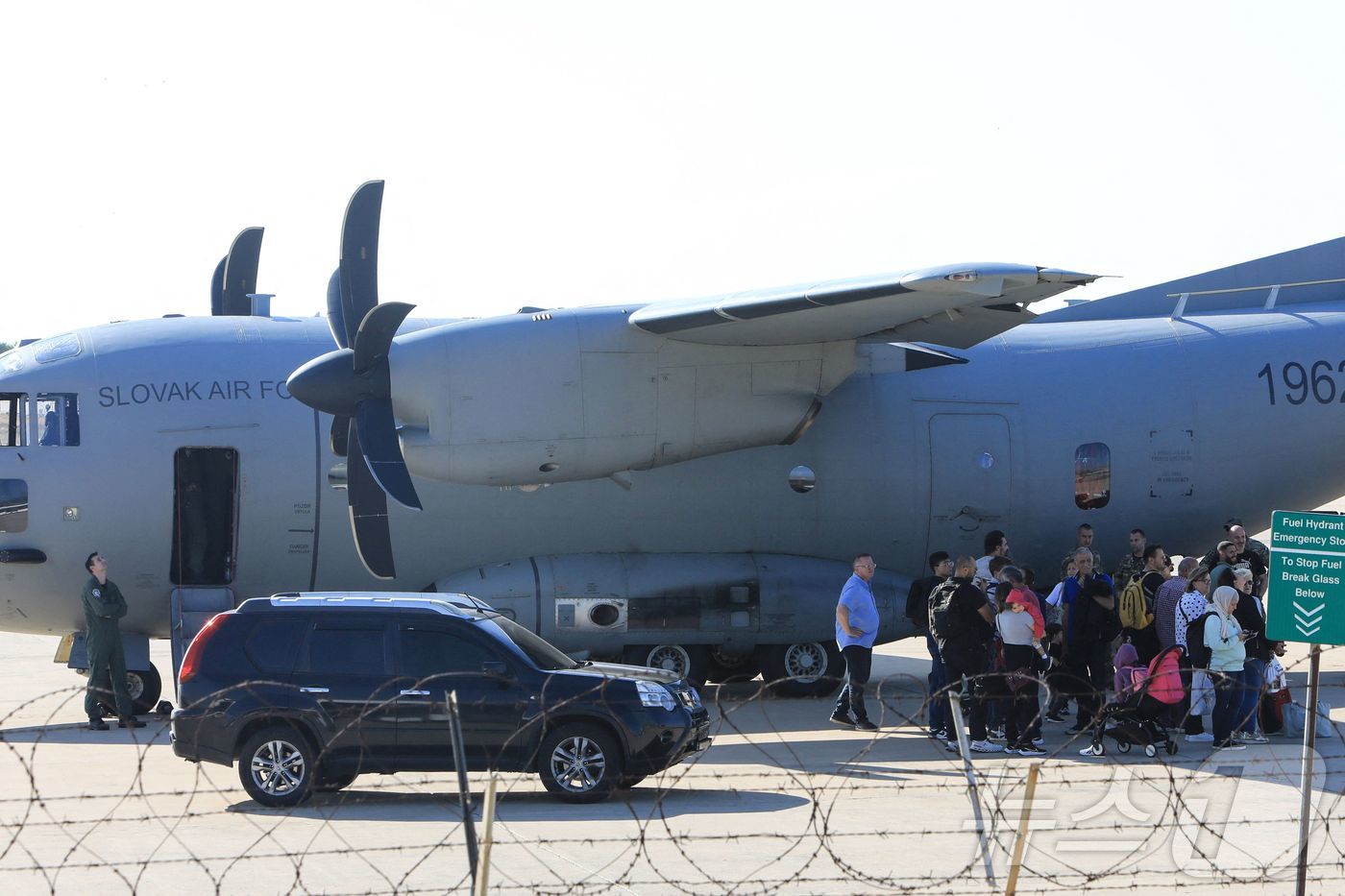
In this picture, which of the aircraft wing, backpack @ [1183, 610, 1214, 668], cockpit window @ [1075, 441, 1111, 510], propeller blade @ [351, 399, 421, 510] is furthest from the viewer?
cockpit window @ [1075, 441, 1111, 510]

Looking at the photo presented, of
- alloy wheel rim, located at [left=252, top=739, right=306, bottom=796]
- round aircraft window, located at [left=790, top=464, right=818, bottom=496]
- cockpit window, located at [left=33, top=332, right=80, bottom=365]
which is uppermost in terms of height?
cockpit window, located at [left=33, top=332, right=80, bottom=365]

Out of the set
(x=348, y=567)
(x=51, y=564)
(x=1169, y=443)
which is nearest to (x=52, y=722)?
(x=51, y=564)

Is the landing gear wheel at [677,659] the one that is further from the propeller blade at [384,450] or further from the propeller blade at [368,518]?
the propeller blade at [384,450]

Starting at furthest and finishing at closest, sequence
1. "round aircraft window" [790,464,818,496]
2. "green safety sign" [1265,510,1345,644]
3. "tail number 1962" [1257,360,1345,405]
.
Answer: "tail number 1962" [1257,360,1345,405] < "round aircraft window" [790,464,818,496] < "green safety sign" [1265,510,1345,644]

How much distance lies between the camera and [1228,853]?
9.58m

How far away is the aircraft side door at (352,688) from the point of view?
37.0 feet

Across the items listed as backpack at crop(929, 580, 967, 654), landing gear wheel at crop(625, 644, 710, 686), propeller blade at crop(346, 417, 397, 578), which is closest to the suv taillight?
propeller blade at crop(346, 417, 397, 578)

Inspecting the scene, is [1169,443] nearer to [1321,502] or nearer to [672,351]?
[1321,502]

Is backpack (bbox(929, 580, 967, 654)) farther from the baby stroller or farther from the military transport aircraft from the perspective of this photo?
the military transport aircraft

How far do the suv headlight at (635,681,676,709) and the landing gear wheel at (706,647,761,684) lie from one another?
5.50m

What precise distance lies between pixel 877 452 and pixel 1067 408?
94.8 inches

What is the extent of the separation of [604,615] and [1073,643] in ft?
16.2

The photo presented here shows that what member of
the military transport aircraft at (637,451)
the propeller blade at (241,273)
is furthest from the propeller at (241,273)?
the military transport aircraft at (637,451)

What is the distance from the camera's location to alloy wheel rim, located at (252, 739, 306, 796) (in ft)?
36.7
